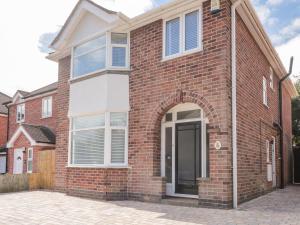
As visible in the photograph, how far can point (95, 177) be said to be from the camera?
36.6 ft

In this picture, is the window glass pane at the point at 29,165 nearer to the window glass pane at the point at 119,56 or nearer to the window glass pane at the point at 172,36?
the window glass pane at the point at 119,56

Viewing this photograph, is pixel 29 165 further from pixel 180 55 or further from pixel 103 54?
pixel 180 55

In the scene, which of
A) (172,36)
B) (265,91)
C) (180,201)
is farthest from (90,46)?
(265,91)

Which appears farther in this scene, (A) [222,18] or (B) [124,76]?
(B) [124,76]

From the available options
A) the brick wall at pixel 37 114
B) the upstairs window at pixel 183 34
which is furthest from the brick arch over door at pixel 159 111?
the brick wall at pixel 37 114

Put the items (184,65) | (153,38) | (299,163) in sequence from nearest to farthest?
(184,65) → (153,38) → (299,163)

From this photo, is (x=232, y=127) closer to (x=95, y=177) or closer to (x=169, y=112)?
(x=169, y=112)

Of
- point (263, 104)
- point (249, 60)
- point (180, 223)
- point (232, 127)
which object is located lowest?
point (180, 223)

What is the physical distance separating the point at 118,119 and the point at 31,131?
948 centimetres

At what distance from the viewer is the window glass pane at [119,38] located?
11.7 meters

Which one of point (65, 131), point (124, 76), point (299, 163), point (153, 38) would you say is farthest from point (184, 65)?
point (299, 163)

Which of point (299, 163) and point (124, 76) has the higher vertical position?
point (124, 76)

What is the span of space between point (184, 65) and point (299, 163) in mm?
14173

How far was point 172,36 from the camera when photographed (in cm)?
1052
